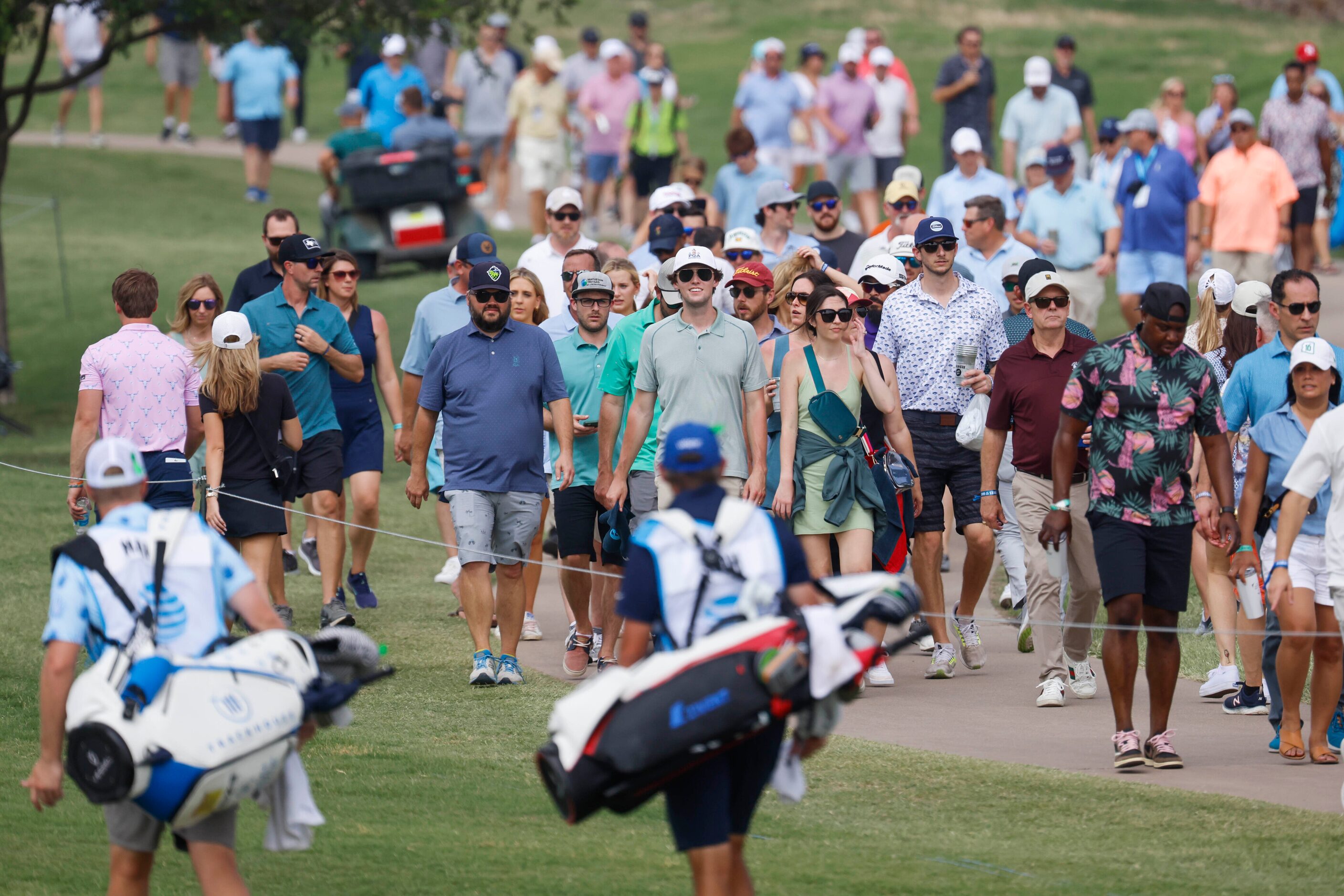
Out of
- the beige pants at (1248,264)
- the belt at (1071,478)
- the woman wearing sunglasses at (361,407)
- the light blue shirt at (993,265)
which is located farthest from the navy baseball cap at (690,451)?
the beige pants at (1248,264)

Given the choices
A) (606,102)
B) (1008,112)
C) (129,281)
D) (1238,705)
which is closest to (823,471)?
(1238,705)

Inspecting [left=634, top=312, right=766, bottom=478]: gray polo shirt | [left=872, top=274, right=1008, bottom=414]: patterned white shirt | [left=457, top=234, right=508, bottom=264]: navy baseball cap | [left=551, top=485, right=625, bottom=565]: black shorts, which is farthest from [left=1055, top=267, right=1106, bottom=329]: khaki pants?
[left=634, top=312, right=766, bottom=478]: gray polo shirt

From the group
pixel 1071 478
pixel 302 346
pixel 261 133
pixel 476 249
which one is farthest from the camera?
pixel 261 133

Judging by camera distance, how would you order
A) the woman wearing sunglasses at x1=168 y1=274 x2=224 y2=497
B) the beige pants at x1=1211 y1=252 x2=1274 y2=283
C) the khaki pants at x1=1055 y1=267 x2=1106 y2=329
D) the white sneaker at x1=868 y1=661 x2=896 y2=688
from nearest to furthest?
the white sneaker at x1=868 y1=661 x2=896 y2=688
the woman wearing sunglasses at x1=168 y1=274 x2=224 y2=497
the khaki pants at x1=1055 y1=267 x2=1106 y2=329
the beige pants at x1=1211 y1=252 x2=1274 y2=283

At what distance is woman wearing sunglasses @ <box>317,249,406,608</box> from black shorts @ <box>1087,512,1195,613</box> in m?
4.74

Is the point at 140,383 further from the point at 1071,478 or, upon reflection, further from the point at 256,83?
the point at 256,83

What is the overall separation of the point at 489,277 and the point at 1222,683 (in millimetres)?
4291

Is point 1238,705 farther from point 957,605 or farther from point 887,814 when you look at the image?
point 887,814

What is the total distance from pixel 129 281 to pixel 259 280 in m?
2.43

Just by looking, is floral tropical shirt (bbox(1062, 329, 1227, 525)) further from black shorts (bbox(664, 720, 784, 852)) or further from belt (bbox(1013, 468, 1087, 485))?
black shorts (bbox(664, 720, 784, 852))

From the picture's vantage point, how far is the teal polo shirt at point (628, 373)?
9.75 metres

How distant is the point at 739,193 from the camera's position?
16453 mm

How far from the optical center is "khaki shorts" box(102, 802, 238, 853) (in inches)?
217

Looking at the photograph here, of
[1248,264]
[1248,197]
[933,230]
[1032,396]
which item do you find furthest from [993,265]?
[1248,264]
